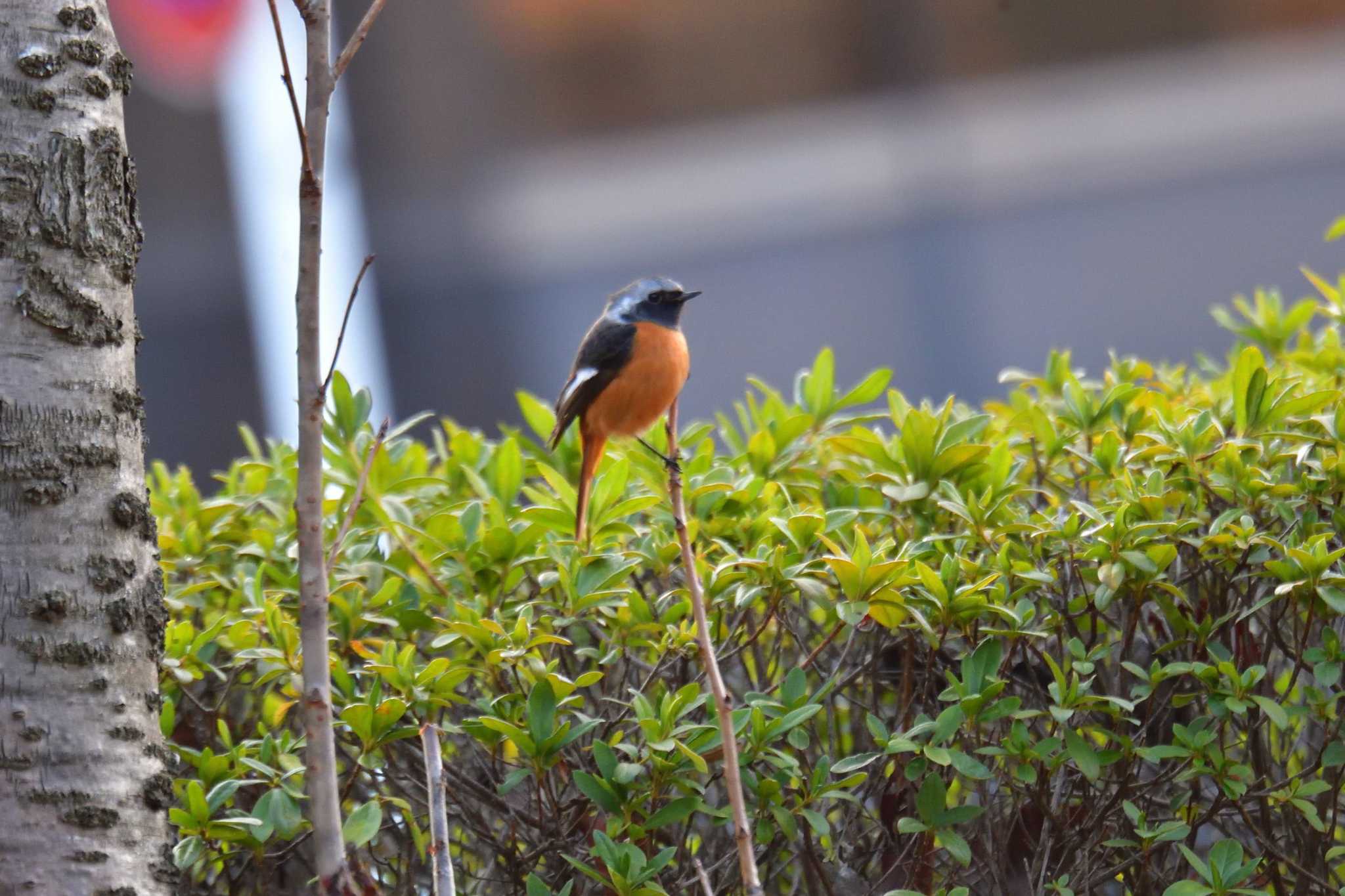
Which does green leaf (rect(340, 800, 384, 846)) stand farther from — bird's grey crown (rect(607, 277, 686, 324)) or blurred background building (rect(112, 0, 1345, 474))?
blurred background building (rect(112, 0, 1345, 474))

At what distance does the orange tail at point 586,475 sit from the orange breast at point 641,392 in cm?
2

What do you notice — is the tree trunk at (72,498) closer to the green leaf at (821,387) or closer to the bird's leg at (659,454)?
the bird's leg at (659,454)

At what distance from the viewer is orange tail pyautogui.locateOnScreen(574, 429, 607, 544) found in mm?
2678

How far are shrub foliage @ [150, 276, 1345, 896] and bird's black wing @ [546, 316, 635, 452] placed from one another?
152mm

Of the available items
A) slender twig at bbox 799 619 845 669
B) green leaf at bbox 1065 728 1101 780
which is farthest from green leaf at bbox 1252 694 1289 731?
slender twig at bbox 799 619 845 669

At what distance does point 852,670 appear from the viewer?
2557 mm

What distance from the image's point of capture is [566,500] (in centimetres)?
274

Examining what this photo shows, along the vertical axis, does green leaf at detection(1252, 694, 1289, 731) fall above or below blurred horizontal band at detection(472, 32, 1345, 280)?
below

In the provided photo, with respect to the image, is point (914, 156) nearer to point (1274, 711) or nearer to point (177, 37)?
point (177, 37)

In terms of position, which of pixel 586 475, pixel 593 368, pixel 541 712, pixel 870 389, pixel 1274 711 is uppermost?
pixel 593 368

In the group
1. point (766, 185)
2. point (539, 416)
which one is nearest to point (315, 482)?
point (539, 416)

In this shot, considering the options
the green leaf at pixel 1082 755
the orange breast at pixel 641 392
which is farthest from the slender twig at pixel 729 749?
the orange breast at pixel 641 392

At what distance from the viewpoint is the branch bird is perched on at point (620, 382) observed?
295 centimetres

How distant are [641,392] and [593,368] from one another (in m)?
0.17
